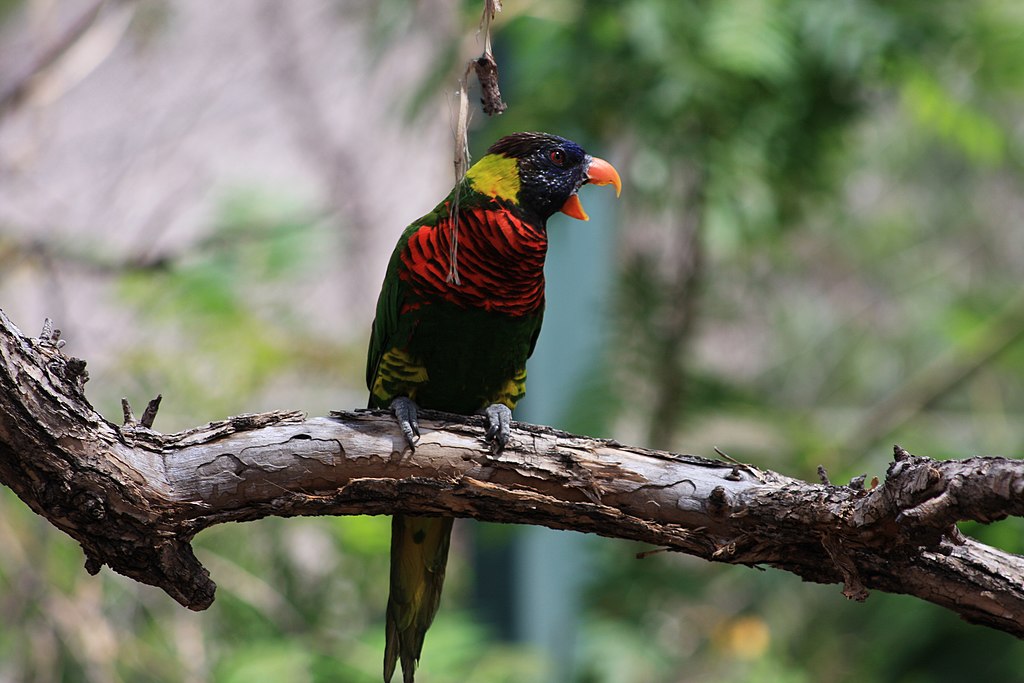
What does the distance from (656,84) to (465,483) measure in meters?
Result: 1.84

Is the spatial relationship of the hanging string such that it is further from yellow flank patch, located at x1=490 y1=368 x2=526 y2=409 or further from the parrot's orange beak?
yellow flank patch, located at x1=490 y1=368 x2=526 y2=409

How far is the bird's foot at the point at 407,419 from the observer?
4.67 ft

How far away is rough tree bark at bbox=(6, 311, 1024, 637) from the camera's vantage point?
4.00ft

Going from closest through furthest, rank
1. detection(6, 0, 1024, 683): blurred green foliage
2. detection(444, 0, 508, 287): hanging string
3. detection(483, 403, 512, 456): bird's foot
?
detection(444, 0, 508, 287): hanging string, detection(483, 403, 512, 456): bird's foot, detection(6, 0, 1024, 683): blurred green foliage

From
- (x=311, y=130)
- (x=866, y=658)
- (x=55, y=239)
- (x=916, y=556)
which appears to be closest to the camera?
(x=916, y=556)

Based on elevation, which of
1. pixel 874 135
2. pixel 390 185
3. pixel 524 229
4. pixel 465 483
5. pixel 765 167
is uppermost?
pixel 874 135

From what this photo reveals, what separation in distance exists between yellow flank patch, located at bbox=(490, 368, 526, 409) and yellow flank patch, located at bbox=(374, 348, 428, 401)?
6.2 inches

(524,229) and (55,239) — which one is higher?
(55,239)

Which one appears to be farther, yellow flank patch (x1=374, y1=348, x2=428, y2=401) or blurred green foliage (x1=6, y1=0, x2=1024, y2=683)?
blurred green foliage (x1=6, y1=0, x2=1024, y2=683)

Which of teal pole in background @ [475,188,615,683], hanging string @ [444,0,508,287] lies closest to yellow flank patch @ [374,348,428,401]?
hanging string @ [444,0,508,287]

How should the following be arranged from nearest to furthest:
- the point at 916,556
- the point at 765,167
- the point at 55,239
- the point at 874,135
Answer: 1. the point at 916,556
2. the point at 55,239
3. the point at 765,167
4. the point at 874,135

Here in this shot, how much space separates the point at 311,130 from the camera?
4.65m

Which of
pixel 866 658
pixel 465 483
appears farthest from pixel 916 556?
pixel 866 658

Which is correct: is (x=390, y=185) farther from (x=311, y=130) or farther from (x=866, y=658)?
(x=866, y=658)
